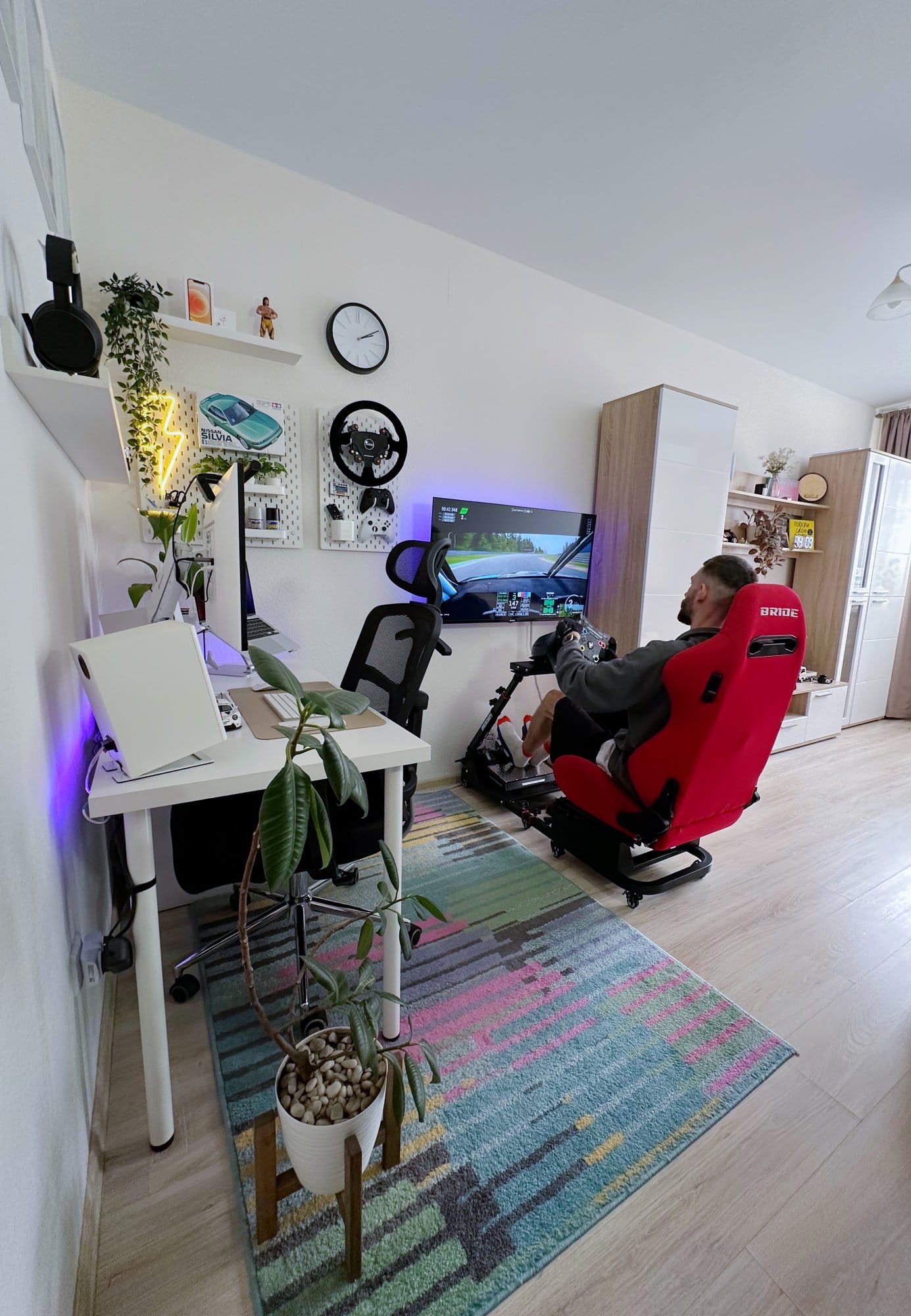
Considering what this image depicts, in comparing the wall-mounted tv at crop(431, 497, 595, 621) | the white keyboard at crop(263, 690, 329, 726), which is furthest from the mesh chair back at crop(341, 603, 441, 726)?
the wall-mounted tv at crop(431, 497, 595, 621)

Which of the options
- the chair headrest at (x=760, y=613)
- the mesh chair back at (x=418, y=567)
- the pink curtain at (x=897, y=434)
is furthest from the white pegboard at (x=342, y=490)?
the pink curtain at (x=897, y=434)

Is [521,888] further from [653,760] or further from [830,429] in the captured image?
[830,429]

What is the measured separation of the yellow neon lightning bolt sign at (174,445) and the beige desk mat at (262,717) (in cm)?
94

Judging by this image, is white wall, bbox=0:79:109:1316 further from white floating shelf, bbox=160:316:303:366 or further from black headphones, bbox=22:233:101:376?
white floating shelf, bbox=160:316:303:366

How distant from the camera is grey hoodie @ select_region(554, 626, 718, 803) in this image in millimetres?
1679

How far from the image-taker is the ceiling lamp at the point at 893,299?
2457mm

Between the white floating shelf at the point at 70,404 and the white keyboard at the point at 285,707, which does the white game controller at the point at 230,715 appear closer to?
the white keyboard at the point at 285,707

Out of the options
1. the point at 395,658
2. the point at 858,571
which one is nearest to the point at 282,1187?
the point at 395,658

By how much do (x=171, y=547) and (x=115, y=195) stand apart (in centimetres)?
149

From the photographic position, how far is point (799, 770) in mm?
3459

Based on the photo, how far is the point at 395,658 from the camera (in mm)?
1632

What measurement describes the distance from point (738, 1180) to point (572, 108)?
9.93 ft

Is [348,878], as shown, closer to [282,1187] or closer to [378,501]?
[282,1187]

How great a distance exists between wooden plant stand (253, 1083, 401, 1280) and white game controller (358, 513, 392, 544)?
2.07 meters
